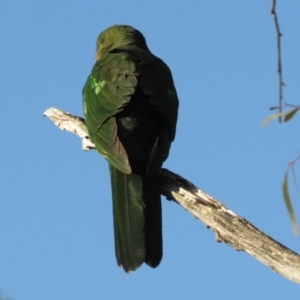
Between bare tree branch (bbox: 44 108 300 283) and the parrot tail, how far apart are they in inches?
4.6

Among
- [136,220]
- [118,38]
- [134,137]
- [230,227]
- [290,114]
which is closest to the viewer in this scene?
[290,114]

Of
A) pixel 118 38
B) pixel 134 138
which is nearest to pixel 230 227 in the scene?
pixel 134 138

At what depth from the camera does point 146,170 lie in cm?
480

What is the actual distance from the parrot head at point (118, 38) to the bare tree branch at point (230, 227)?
81.8 inches

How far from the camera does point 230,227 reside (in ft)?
13.2

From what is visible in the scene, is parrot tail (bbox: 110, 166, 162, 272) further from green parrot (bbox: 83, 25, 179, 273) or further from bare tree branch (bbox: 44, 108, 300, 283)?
bare tree branch (bbox: 44, 108, 300, 283)

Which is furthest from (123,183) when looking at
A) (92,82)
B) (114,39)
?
(114,39)

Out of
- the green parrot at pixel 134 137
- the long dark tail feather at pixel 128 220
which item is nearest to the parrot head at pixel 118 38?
the green parrot at pixel 134 137

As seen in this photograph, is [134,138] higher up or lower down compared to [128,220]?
higher up

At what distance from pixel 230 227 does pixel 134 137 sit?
3.95 ft

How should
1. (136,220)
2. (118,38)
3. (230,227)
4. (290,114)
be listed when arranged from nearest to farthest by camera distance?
(290,114) < (230,227) < (136,220) < (118,38)

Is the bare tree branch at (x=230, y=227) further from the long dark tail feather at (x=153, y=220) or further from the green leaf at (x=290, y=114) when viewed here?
the green leaf at (x=290, y=114)

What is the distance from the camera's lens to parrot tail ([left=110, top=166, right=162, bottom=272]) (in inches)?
182

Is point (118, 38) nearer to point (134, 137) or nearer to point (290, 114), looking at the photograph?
point (134, 137)
